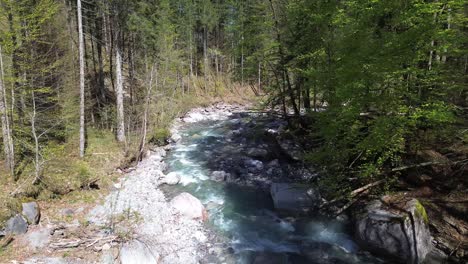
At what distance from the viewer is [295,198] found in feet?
34.6

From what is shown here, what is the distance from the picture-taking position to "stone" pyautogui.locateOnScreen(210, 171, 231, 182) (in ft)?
43.5

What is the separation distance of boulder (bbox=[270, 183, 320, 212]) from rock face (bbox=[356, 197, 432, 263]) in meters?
2.23

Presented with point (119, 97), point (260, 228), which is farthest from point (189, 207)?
point (119, 97)

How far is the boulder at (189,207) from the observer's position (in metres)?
9.59

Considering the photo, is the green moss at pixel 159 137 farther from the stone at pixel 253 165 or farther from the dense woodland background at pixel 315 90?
the stone at pixel 253 165

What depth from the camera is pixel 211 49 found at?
40781 mm

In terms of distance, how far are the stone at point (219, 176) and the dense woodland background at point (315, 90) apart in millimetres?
4165

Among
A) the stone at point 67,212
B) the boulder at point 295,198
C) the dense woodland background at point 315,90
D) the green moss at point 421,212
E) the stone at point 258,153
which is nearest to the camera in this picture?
the dense woodland background at point 315,90

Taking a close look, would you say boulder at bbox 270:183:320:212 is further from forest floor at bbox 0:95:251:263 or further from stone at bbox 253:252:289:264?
forest floor at bbox 0:95:251:263

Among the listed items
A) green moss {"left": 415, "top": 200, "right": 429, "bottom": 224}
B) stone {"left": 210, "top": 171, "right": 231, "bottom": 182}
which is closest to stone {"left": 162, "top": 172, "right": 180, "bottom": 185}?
stone {"left": 210, "top": 171, "right": 231, "bottom": 182}

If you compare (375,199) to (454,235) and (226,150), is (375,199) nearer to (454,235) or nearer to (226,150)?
(454,235)

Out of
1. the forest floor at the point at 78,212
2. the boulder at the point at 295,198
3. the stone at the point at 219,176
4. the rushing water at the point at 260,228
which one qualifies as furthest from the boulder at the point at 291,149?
the forest floor at the point at 78,212

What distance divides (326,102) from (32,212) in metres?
11.5

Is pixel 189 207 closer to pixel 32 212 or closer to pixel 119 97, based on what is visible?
pixel 32 212
